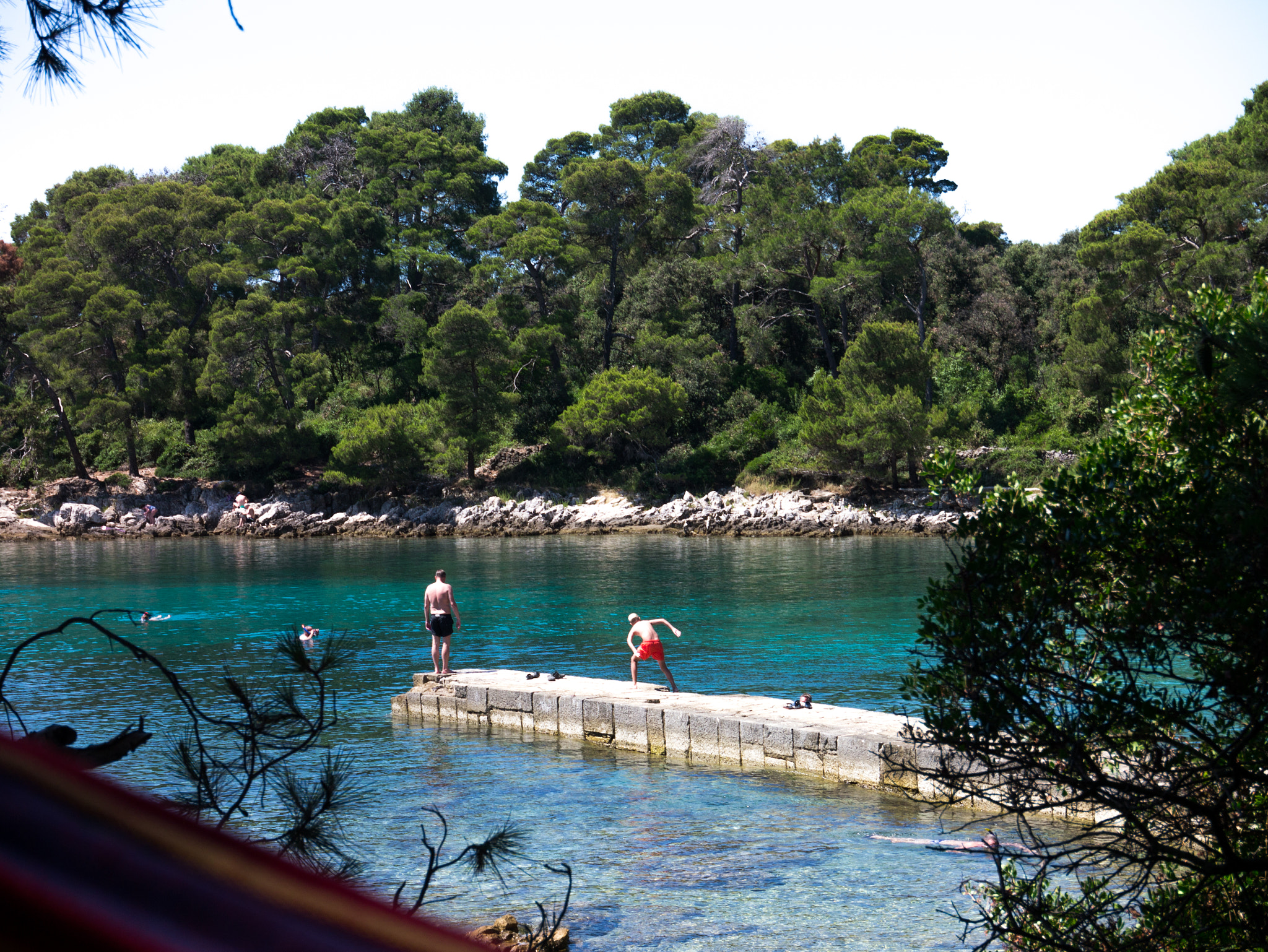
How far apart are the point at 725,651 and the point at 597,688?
5.60 m

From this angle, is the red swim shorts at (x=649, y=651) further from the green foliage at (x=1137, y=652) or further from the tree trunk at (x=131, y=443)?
the tree trunk at (x=131, y=443)

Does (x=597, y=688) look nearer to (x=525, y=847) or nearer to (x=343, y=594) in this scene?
(x=525, y=847)

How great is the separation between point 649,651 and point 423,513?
36.3m

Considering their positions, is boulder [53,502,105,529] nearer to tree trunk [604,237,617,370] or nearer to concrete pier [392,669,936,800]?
tree trunk [604,237,617,370]

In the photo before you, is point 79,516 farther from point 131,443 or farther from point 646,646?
point 646,646

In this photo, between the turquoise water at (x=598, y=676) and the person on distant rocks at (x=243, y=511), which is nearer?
the turquoise water at (x=598, y=676)

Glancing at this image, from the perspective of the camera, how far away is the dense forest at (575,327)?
4666 centimetres

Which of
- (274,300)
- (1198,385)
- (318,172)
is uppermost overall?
(318,172)

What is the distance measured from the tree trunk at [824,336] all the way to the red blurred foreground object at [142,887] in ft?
165

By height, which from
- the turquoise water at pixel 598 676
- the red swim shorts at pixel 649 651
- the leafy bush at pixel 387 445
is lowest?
the turquoise water at pixel 598 676

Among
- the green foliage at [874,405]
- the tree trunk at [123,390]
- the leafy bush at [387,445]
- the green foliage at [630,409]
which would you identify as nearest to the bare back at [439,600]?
the green foliage at [874,405]

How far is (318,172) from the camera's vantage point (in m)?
62.9

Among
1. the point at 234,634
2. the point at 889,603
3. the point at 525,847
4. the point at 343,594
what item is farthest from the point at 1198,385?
the point at 343,594

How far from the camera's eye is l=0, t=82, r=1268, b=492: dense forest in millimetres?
46656
